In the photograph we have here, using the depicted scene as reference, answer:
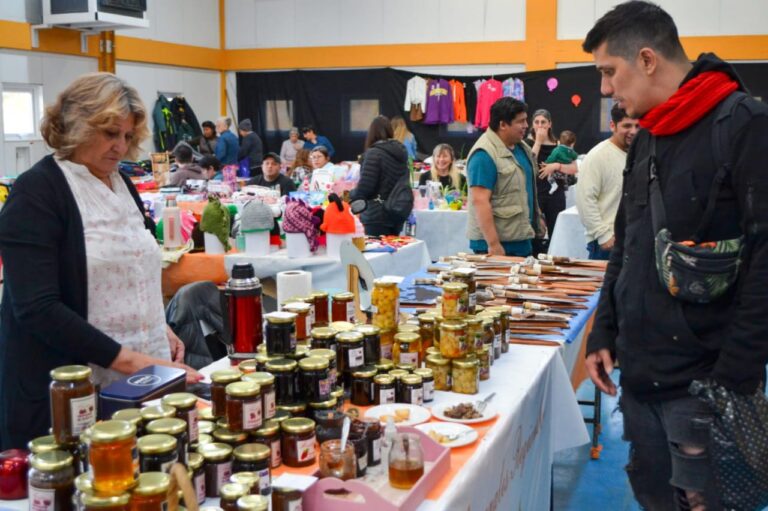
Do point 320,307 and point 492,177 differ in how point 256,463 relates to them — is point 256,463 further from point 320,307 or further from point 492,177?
point 492,177

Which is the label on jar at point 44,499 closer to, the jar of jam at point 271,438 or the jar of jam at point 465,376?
the jar of jam at point 271,438

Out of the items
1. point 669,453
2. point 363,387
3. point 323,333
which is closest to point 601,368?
point 669,453

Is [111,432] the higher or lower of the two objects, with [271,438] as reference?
higher

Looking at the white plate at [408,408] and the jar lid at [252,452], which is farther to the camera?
the white plate at [408,408]

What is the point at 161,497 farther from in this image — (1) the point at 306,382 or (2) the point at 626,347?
(2) the point at 626,347

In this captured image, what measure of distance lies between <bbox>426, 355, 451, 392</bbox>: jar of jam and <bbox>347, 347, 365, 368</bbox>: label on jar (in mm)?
281

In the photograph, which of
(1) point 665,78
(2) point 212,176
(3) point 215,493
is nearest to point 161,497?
(3) point 215,493

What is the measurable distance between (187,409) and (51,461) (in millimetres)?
252

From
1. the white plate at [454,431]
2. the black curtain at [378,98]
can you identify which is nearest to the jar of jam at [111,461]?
the white plate at [454,431]

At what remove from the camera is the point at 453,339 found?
221 centimetres

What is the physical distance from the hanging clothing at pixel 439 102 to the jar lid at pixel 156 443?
1308 centimetres

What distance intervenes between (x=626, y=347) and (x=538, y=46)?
1252 centimetres

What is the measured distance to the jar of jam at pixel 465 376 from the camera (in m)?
2.21

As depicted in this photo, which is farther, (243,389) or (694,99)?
(694,99)
